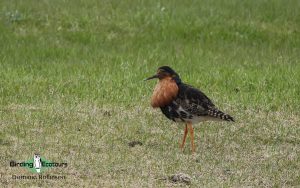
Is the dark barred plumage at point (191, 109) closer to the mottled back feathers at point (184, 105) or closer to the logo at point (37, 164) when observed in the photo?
the mottled back feathers at point (184, 105)

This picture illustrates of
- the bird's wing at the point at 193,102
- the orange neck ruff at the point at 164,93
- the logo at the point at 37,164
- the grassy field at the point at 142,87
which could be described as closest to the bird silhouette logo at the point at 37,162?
the logo at the point at 37,164

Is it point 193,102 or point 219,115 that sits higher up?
point 193,102

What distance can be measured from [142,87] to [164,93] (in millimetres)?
3577

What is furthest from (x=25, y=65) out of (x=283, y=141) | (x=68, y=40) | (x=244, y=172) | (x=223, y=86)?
(x=244, y=172)

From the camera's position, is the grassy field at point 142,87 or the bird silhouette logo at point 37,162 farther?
the grassy field at point 142,87

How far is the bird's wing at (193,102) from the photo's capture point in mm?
10570

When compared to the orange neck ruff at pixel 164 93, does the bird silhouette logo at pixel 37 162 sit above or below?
below

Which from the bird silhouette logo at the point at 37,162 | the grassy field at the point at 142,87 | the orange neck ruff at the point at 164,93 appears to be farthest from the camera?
the orange neck ruff at the point at 164,93

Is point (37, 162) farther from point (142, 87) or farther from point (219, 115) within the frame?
point (142, 87)

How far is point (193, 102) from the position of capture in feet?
34.9

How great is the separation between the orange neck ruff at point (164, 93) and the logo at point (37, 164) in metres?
1.60

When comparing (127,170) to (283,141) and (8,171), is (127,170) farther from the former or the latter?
(283,141)

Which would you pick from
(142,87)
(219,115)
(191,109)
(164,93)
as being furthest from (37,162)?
(142,87)

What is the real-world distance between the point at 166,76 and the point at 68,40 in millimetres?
7605
